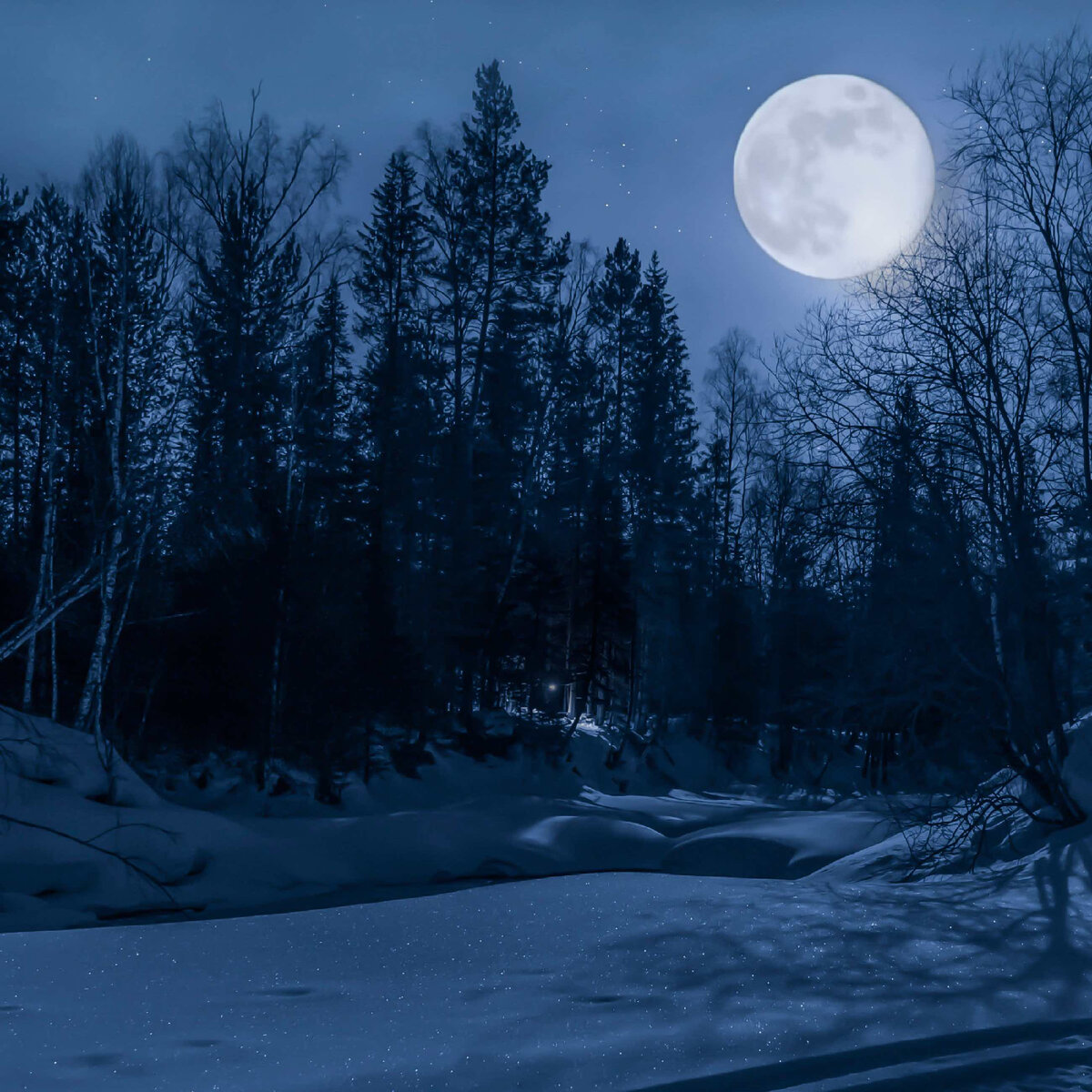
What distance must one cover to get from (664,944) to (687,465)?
101ft

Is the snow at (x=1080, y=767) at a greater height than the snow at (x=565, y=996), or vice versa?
the snow at (x=1080, y=767)

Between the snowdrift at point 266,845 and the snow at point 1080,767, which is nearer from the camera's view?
the snow at point 1080,767

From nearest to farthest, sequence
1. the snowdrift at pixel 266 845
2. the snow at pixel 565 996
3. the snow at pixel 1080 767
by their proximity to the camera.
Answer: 1. the snow at pixel 565 996
2. the snow at pixel 1080 767
3. the snowdrift at pixel 266 845

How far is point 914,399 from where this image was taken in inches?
411

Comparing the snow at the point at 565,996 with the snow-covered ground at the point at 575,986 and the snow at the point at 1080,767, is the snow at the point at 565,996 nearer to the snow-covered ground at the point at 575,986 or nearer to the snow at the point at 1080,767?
the snow-covered ground at the point at 575,986

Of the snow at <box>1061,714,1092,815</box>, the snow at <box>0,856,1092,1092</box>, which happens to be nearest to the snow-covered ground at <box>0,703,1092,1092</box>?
the snow at <box>0,856,1092,1092</box>

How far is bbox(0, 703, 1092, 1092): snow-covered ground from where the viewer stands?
12.7 ft

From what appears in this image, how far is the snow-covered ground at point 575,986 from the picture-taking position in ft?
12.7

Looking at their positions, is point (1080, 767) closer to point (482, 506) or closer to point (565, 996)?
point (565, 996)

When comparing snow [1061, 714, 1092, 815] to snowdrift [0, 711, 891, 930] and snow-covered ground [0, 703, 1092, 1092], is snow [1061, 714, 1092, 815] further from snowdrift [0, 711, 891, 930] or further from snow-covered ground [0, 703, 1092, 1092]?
snowdrift [0, 711, 891, 930]

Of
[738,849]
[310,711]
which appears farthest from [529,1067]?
[310,711]

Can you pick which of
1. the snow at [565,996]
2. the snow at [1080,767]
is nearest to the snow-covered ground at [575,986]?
the snow at [565,996]

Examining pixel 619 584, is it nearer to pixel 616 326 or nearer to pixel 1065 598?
pixel 616 326

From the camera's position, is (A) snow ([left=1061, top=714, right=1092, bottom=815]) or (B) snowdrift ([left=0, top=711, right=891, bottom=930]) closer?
(A) snow ([left=1061, top=714, right=1092, bottom=815])
